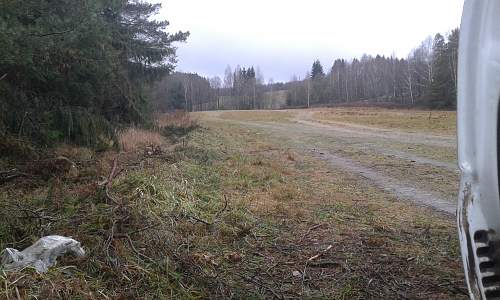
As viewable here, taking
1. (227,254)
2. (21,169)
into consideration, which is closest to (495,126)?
(227,254)

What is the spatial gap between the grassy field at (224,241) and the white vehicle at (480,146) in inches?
65.7

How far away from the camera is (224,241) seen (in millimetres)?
4531

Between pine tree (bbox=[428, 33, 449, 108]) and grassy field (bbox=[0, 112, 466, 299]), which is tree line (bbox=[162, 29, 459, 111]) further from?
grassy field (bbox=[0, 112, 466, 299])

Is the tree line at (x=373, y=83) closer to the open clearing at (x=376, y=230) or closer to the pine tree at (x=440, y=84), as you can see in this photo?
the pine tree at (x=440, y=84)

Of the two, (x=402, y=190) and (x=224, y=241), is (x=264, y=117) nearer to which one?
(x=402, y=190)

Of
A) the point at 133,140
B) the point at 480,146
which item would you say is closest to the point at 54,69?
the point at 133,140

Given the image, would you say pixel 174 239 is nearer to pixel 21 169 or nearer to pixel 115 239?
pixel 115 239

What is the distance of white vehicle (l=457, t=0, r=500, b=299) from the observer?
1710 millimetres

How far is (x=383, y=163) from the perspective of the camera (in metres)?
11.8

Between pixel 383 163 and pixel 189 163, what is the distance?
18.3 ft

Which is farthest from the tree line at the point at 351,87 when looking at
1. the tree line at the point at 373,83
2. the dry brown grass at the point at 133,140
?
the dry brown grass at the point at 133,140

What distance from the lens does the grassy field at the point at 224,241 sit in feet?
10.7

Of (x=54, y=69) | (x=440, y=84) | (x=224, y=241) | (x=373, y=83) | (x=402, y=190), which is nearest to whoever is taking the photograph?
(x=224, y=241)

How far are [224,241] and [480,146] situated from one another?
10.5 feet
